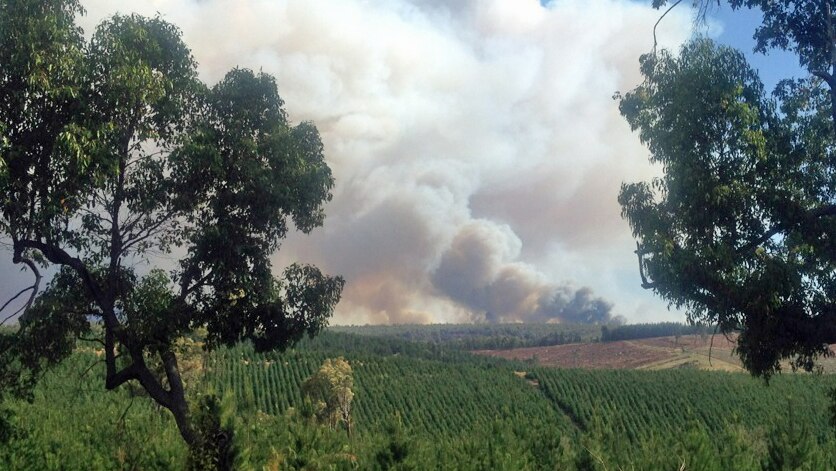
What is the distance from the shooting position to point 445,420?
370ft

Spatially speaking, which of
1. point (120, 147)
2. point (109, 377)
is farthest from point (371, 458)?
point (120, 147)

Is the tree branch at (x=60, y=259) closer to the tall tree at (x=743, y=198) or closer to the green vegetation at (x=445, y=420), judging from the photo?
the green vegetation at (x=445, y=420)

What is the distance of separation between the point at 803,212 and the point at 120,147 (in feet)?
51.4

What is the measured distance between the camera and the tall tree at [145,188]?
49.6ft

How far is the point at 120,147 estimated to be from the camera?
1650cm

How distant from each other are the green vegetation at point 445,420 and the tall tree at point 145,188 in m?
1.87

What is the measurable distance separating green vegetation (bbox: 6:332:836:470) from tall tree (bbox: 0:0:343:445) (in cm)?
187

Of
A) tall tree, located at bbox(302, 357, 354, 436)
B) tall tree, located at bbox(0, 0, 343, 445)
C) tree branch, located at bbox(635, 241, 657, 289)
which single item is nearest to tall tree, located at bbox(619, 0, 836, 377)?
tree branch, located at bbox(635, 241, 657, 289)

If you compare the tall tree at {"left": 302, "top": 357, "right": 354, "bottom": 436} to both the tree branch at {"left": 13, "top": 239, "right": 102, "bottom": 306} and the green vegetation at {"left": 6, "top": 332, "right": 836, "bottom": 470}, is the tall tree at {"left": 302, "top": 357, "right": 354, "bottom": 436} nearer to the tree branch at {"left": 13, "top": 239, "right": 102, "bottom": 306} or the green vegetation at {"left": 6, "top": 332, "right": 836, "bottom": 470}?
the green vegetation at {"left": 6, "top": 332, "right": 836, "bottom": 470}

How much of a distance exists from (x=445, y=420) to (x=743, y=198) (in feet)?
332

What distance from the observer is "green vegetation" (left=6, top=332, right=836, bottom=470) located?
21.3m

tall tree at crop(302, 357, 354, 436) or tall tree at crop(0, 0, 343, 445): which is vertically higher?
tall tree at crop(0, 0, 343, 445)

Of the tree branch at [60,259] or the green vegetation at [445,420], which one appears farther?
the green vegetation at [445,420]

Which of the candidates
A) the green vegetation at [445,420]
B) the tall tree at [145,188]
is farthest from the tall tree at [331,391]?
the tall tree at [145,188]
